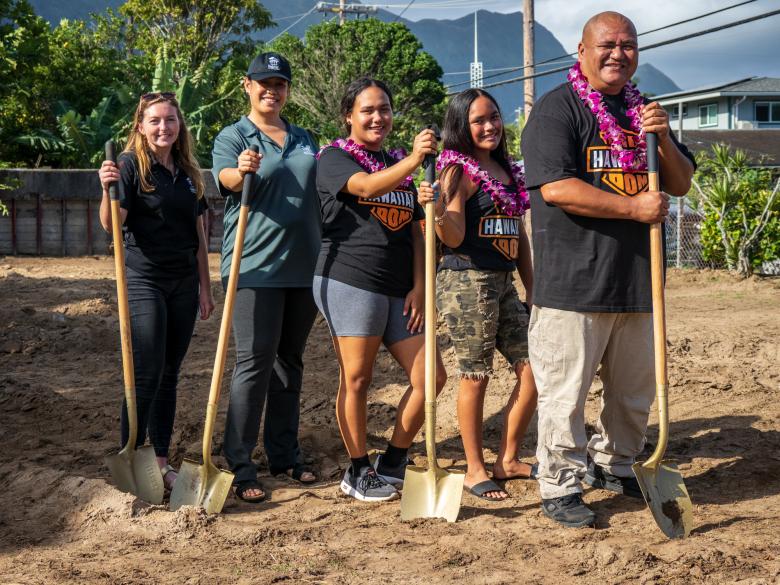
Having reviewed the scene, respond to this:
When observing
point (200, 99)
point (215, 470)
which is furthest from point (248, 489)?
point (200, 99)

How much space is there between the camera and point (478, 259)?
4672 millimetres

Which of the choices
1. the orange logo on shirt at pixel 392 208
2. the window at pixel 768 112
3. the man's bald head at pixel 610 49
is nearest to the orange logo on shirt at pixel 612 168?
the man's bald head at pixel 610 49

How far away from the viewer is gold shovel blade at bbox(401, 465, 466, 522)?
4.33 meters

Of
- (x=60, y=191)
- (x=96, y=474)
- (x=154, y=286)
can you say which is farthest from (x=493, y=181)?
(x=60, y=191)

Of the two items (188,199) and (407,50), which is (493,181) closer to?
(188,199)

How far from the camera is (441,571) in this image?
3711 millimetres

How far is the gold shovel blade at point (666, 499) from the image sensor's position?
4.02 metres

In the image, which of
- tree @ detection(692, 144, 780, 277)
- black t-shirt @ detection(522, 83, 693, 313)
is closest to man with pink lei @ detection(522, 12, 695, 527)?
black t-shirt @ detection(522, 83, 693, 313)

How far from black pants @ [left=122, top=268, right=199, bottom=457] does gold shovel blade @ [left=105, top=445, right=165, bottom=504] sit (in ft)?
0.51

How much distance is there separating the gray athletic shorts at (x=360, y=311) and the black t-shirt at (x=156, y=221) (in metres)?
0.74

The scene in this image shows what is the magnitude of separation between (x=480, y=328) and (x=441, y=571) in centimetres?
133

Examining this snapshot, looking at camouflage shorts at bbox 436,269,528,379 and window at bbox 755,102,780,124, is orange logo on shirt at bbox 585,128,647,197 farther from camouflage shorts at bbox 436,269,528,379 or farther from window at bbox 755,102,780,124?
window at bbox 755,102,780,124

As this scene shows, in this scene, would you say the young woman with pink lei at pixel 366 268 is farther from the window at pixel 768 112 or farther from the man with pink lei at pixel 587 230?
the window at pixel 768 112

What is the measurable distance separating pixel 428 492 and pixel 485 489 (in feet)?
1.54
